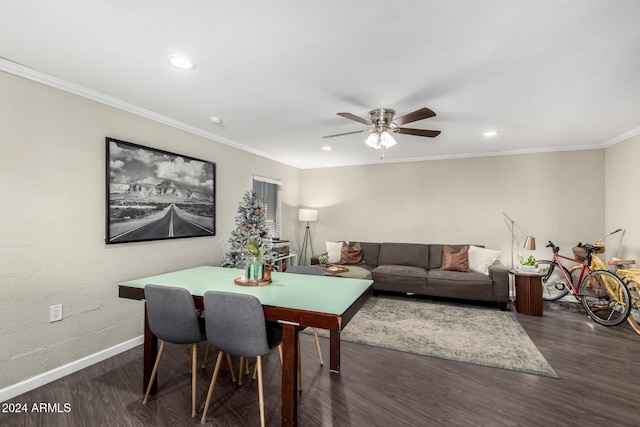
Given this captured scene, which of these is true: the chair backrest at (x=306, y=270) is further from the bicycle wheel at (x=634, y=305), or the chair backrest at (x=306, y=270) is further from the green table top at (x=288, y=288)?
the bicycle wheel at (x=634, y=305)

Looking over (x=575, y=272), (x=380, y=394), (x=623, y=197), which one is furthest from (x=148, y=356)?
(x=623, y=197)

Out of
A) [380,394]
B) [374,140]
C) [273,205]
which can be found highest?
[374,140]

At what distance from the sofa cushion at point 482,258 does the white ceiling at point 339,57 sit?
2.13 m

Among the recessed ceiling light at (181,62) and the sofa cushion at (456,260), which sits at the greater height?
the recessed ceiling light at (181,62)

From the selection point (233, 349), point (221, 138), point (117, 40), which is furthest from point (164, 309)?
point (221, 138)

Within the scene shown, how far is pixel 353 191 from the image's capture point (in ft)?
20.3

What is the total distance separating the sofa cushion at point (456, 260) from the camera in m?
4.81

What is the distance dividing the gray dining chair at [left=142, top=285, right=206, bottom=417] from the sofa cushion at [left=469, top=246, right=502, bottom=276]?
4.34 metres

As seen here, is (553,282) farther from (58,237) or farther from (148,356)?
(58,237)

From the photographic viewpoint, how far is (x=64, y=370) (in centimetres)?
250

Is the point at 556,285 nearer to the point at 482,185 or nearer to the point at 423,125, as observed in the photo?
the point at 482,185

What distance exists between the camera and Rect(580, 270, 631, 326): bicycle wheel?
11.6 feet

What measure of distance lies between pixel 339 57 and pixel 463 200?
4196 mm

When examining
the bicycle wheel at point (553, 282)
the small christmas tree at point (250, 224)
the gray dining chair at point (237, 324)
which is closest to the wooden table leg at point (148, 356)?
the gray dining chair at point (237, 324)
